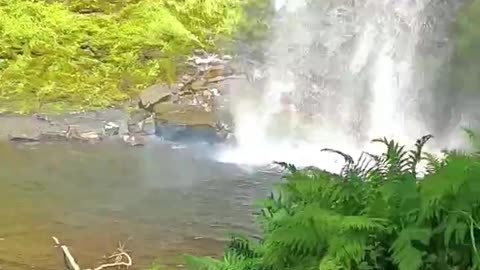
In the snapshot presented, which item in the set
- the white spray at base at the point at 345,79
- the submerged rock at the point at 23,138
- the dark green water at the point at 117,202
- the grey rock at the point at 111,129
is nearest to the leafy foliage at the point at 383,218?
the dark green water at the point at 117,202

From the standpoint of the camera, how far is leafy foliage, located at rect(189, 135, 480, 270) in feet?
5.61

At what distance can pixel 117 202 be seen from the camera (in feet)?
22.0

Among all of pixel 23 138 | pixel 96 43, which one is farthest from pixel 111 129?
pixel 96 43

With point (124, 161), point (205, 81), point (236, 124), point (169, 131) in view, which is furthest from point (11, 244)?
point (205, 81)

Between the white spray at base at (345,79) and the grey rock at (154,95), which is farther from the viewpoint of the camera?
the grey rock at (154,95)

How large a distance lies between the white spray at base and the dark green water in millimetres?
2029

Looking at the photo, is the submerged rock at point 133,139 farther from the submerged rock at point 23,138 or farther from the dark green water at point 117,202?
the submerged rock at point 23,138

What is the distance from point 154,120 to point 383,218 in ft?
30.9

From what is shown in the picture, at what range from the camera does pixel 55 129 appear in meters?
11.0

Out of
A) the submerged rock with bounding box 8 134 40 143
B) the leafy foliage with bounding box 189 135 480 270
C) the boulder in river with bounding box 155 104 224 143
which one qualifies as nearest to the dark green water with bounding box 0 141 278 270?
the submerged rock with bounding box 8 134 40 143

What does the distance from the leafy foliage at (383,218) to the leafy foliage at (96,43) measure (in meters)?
10.6

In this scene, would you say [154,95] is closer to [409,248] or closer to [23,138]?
[23,138]

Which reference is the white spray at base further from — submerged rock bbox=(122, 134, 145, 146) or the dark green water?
the dark green water

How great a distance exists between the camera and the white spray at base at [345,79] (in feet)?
36.7
